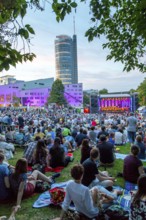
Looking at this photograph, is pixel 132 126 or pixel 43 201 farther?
pixel 132 126

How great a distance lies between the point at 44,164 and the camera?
6.71m

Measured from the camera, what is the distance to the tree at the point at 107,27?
8.83 feet

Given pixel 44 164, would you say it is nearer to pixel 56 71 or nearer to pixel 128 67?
pixel 128 67

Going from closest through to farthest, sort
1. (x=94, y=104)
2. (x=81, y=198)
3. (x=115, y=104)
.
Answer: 1. (x=81, y=198)
2. (x=115, y=104)
3. (x=94, y=104)

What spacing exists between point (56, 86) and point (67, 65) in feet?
249

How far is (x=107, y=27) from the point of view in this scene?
5527 mm

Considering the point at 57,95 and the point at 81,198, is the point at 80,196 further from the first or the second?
the point at 57,95

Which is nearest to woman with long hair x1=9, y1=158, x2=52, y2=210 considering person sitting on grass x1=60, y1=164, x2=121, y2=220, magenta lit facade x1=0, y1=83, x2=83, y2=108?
person sitting on grass x1=60, y1=164, x2=121, y2=220

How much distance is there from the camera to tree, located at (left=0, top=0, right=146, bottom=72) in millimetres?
2691

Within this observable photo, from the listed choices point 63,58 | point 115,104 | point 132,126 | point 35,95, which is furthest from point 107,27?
point 63,58

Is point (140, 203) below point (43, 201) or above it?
above

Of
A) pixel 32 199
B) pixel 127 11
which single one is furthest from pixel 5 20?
pixel 32 199

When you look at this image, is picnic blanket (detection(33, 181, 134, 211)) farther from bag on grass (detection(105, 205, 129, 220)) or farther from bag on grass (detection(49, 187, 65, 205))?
bag on grass (detection(105, 205, 129, 220))

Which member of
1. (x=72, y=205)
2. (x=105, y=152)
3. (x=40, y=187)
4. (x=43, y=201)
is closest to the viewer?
(x=72, y=205)
